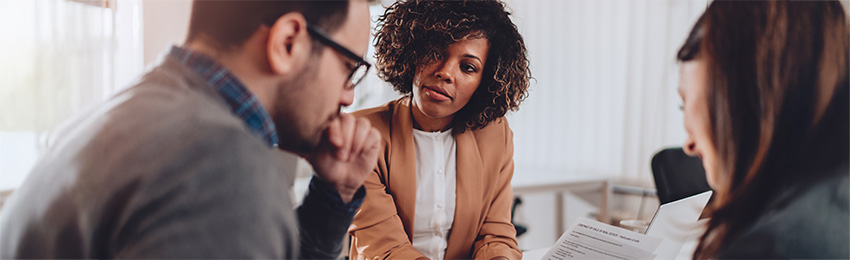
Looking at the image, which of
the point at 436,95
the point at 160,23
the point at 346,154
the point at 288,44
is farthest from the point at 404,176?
the point at 160,23

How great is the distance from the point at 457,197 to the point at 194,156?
3.34ft

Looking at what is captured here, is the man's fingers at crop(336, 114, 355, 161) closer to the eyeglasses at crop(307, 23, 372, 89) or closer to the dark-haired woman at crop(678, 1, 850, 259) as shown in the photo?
the eyeglasses at crop(307, 23, 372, 89)

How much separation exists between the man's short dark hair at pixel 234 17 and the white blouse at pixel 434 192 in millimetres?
829

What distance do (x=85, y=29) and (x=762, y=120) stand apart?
2.68 meters

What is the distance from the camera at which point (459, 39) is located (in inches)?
58.6

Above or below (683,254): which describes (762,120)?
above

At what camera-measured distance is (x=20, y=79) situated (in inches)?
97.7

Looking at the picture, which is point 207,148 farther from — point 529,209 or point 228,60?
point 529,209

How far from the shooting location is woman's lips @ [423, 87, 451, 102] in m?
1.48

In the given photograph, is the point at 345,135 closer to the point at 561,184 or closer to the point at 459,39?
the point at 459,39

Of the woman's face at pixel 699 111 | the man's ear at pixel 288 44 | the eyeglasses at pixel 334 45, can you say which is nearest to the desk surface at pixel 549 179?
the woman's face at pixel 699 111

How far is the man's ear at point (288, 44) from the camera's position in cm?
75

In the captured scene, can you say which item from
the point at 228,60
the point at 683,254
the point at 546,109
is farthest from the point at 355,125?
the point at 546,109

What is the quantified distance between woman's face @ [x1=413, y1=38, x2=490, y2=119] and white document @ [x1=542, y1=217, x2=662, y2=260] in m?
0.43
